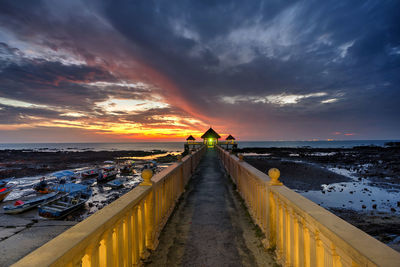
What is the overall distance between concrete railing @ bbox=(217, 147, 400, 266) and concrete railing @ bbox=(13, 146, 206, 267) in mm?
1967

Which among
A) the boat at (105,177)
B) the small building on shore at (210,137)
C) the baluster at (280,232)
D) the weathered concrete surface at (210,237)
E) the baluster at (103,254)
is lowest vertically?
the boat at (105,177)

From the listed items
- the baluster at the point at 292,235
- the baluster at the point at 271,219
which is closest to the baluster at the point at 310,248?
the baluster at the point at 292,235

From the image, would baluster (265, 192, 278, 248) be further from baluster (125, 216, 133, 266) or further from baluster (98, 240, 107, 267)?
baluster (98, 240, 107, 267)

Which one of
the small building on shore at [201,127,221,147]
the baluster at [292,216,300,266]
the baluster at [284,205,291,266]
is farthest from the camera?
the small building on shore at [201,127,221,147]

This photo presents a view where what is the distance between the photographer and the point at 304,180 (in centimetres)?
1850

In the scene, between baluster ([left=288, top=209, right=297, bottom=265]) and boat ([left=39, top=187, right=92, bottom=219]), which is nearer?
baluster ([left=288, top=209, right=297, bottom=265])

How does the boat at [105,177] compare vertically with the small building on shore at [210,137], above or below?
below

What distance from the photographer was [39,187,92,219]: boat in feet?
36.8

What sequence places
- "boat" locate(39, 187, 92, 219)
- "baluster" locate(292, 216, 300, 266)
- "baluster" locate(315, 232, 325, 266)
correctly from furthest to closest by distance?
1. "boat" locate(39, 187, 92, 219)
2. "baluster" locate(292, 216, 300, 266)
3. "baluster" locate(315, 232, 325, 266)

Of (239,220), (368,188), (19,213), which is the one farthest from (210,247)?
(368,188)

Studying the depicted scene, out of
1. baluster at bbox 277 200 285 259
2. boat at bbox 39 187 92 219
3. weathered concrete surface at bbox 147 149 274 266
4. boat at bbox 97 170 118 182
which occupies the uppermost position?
baluster at bbox 277 200 285 259

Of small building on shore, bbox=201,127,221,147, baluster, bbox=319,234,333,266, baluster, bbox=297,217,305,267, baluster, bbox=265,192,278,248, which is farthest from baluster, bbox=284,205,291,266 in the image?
small building on shore, bbox=201,127,221,147

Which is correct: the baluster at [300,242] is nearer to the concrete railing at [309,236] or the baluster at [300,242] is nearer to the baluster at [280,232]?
the concrete railing at [309,236]

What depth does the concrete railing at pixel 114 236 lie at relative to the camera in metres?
1.30
